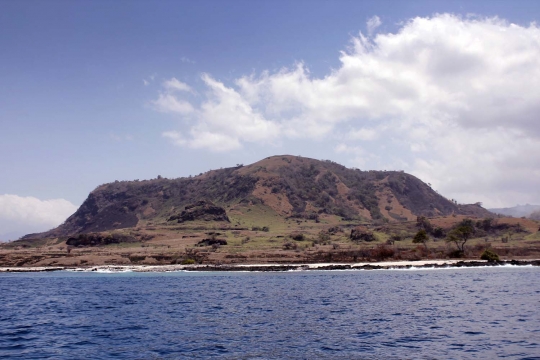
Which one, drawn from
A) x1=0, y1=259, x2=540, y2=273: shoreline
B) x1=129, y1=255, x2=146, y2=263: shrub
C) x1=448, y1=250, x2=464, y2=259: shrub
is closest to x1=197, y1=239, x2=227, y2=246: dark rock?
x1=129, y1=255, x2=146, y2=263: shrub

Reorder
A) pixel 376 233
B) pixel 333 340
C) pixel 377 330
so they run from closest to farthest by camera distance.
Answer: pixel 333 340
pixel 377 330
pixel 376 233

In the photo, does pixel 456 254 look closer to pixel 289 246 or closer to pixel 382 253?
pixel 382 253

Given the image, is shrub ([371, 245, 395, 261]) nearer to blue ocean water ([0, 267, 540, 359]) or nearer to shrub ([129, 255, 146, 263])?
blue ocean water ([0, 267, 540, 359])

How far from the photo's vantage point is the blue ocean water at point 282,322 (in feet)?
88.6

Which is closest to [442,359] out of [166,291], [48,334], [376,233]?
[48,334]

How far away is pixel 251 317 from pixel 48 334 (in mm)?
15740

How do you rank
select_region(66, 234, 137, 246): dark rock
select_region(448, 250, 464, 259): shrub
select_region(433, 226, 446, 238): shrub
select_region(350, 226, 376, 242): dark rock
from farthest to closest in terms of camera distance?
select_region(66, 234, 137, 246): dark rock < select_region(433, 226, 446, 238): shrub < select_region(350, 226, 376, 242): dark rock < select_region(448, 250, 464, 259): shrub

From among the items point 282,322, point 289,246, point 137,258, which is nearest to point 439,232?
point 289,246

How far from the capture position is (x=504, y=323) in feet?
110

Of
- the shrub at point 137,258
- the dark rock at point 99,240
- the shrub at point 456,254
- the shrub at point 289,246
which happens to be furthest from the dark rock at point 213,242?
the shrub at point 456,254

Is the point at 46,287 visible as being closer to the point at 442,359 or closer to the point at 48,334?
the point at 48,334

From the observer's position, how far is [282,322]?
3688cm

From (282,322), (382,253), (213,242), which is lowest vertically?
(282,322)

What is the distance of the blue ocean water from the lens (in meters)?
27.0
